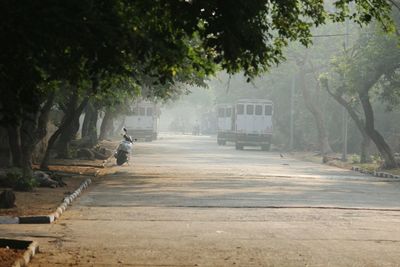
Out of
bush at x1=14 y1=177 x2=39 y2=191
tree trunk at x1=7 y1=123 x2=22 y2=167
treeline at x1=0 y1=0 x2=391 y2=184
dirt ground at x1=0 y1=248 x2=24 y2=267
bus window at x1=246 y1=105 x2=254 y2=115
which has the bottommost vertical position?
dirt ground at x1=0 y1=248 x2=24 y2=267

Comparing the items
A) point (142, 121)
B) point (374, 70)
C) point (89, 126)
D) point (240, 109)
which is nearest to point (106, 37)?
point (374, 70)

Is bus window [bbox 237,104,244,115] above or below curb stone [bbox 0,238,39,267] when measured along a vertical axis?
above

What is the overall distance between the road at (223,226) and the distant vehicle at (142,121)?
50.6 m

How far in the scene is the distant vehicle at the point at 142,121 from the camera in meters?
75.4

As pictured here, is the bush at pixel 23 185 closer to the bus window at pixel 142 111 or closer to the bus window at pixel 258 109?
the bus window at pixel 258 109

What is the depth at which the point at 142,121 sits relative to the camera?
76188mm

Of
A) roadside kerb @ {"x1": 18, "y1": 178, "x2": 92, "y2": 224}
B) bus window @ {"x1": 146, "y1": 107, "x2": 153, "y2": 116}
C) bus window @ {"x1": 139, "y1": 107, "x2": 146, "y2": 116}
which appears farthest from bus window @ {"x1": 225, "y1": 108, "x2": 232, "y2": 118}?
roadside kerb @ {"x1": 18, "y1": 178, "x2": 92, "y2": 224}

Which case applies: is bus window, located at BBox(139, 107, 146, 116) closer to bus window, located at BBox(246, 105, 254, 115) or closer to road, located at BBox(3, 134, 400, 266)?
bus window, located at BBox(246, 105, 254, 115)

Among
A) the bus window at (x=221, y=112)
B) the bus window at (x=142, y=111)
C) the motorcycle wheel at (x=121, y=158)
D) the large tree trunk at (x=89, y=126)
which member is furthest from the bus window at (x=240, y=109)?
the motorcycle wheel at (x=121, y=158)

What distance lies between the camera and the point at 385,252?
1127 cm

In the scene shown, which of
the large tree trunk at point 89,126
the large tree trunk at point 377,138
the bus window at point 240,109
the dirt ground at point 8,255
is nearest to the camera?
the dirt ground at point 8,255

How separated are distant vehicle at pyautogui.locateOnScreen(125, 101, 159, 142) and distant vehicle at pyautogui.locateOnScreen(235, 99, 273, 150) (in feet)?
50.2

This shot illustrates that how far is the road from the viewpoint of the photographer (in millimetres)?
10602

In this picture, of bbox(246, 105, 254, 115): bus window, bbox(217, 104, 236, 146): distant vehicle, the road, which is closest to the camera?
the road
